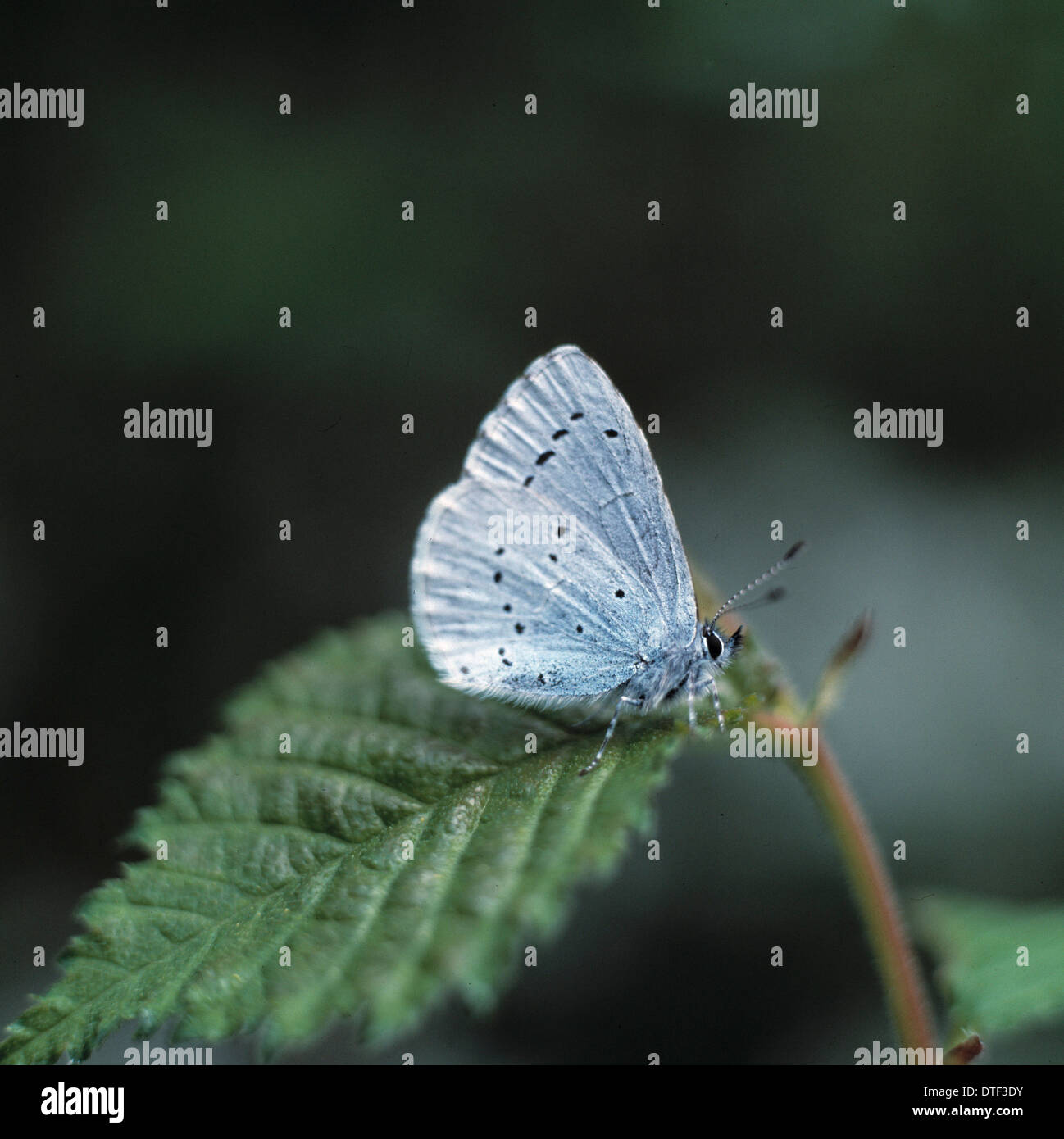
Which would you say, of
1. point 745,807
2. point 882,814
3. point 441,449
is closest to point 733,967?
point 745,807

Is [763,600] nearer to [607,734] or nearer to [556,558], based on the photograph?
[556,558]

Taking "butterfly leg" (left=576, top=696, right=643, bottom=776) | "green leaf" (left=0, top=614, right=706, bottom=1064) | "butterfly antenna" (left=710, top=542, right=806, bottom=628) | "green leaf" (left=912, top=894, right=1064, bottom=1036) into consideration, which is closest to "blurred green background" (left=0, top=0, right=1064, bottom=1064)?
"green leaf" (left=912, top=894, right=1064, bottom=1036)

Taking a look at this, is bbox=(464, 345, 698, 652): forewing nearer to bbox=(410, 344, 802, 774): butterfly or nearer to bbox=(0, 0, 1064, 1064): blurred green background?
bbox=(410, 344, 802, 774): butterfly

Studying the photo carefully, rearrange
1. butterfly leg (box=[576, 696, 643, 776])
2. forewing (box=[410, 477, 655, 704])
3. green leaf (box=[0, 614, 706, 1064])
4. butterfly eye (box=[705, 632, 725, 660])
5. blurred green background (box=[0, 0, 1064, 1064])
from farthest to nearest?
blurred green background (box=[0, 0, 1064, 1064]) → forewing (box=[410, 477, 655, 704]) → butterfly eye (box=[705, 632, 725, 660]) → butterfly leg (box=[576, 696, 643, 776]) → green leaf (box=[0, 614, 706, 1064])

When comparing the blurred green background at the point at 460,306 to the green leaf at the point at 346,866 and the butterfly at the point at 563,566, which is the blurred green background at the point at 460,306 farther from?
the green leaf at the point at 346,866

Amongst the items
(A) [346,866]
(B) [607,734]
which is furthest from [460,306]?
(A) [346,866]

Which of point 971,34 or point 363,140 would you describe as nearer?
point 971,34

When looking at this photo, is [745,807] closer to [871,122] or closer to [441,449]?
[441,449]
